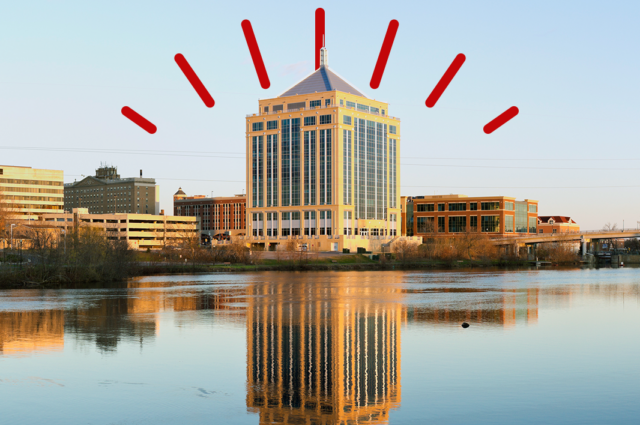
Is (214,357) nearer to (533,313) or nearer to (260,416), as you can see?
(260,416)

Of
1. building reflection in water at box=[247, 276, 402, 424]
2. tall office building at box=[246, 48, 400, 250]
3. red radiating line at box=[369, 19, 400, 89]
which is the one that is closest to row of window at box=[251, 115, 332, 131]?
tall office building at box=[246, 48, 400, 250]

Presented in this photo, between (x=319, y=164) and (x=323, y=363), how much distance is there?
532ft

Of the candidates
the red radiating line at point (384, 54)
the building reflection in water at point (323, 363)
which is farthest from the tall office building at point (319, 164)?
the red radiating line at point (384, 54)

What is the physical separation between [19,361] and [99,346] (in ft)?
14.0

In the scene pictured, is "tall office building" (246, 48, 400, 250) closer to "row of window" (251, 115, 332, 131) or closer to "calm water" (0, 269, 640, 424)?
"row of window" (251, 115, 332, 131)

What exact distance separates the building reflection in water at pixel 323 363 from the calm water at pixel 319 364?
0.07 meters

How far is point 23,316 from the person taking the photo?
42.4 metres

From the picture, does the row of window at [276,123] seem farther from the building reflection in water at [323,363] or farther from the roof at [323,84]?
the building reflection in water at [323,363]

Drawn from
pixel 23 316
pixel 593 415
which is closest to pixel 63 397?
pixel 593 415

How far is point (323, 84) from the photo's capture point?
193250mm

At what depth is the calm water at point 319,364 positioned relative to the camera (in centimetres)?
1952

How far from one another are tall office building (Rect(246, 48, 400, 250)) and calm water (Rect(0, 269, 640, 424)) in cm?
13844

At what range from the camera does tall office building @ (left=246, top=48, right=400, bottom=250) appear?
186 metres

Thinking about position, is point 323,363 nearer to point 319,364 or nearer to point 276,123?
point 319,364
